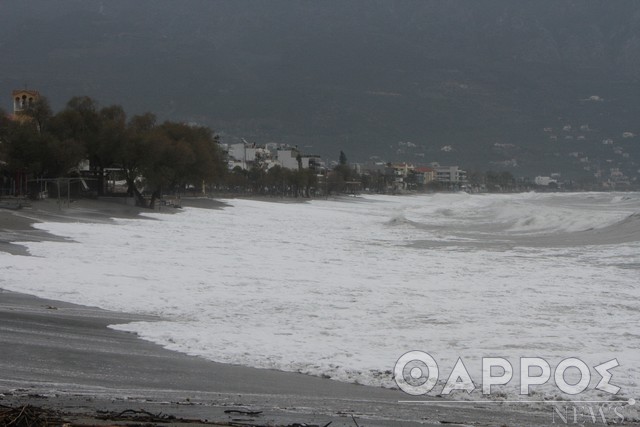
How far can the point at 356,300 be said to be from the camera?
12930 millimetres

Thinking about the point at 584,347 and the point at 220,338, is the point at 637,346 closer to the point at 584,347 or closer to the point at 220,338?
the point at 584,347

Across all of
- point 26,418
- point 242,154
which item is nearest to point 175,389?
point 26,418

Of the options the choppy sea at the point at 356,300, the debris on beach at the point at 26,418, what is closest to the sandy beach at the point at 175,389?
the debris on beach at the point at 26,418

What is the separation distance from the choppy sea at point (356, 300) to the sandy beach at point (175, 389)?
44 centimetres

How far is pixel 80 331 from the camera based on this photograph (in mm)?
9367

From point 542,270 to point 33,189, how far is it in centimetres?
3435

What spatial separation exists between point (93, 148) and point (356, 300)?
42398 mm

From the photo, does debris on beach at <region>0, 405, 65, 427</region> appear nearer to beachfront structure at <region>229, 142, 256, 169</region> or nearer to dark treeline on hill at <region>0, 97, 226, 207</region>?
dark treeline on hill at <region>0, 97, 226, 207</region>

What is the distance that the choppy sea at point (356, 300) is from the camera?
8.72 meters

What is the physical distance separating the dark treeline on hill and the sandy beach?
38.2 m

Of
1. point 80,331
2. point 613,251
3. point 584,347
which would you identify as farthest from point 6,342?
point 613,251

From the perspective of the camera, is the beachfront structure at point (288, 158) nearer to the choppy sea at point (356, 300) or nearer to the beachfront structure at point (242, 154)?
the beachfront structure at point (242, 154)

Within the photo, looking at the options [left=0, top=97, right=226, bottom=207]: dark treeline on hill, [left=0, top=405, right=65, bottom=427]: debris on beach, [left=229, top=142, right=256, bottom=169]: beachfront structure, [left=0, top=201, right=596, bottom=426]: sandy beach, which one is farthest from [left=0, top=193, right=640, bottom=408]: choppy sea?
[left=229, top=142, right=256, bottom=169]: beachfront structure

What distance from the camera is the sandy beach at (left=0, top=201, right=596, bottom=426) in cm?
618
